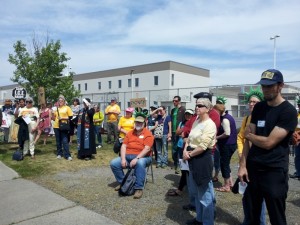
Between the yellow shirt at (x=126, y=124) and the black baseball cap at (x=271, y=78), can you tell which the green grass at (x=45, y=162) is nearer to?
the yellow shirt at (x=126, y=124)

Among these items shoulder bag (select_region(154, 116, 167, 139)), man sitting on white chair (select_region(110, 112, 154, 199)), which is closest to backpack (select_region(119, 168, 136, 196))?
man sitting on white chair (select_region(110, 112, 154, 199))

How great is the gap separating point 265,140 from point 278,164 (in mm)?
271

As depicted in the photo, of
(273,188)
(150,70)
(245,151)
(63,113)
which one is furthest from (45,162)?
(150,70)

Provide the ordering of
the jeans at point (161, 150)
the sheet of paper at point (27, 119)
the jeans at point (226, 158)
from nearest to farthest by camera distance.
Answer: the jeans at point (226, 158) → the jeans at point (161, 150) → the sheet of paper at point (27, 119)

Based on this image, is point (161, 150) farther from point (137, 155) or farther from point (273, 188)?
point (273, 188)

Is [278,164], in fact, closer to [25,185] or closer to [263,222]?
[263,222]

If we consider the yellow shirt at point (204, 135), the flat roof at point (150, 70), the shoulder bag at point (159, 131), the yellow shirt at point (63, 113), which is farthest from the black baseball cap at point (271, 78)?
the flat roof at point (150, 70)

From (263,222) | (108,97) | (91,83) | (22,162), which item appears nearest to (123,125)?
(22,162)

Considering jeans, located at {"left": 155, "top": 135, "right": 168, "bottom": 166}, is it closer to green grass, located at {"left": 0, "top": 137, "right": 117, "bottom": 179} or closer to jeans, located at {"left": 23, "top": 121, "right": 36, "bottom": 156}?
green grass, located at {"left": 0, "top": 137, "right": 117, "bottom": 179}

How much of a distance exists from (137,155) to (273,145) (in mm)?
3544

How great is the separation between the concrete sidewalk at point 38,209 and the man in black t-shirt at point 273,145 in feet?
7.65

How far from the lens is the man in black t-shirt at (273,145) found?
3.11 meters

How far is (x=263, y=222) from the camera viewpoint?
4137 millimetres

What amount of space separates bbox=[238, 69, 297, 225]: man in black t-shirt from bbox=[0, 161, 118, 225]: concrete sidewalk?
91.8 inches
